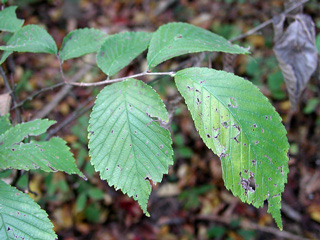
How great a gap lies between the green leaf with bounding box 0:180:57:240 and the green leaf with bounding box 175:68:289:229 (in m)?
0.56

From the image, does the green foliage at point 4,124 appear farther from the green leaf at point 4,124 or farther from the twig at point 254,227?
the twig at point 254,227

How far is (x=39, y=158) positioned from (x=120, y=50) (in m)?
0.54

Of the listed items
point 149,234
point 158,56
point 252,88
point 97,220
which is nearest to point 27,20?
point 97,220

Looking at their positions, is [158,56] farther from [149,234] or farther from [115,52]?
[149,234]

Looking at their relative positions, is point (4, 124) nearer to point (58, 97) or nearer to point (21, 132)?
point (21, 132)

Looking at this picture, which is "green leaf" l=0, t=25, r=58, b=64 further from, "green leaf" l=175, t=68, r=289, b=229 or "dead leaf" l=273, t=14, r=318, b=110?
"dead leaf" l=273, t=14, r=318, b=110

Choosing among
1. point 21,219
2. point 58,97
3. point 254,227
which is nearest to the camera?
point 21,219

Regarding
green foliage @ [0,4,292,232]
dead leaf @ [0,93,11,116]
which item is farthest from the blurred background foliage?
green foliage @ [0,4,292,232]

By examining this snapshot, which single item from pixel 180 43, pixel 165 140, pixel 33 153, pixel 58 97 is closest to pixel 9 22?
pixel 33 153

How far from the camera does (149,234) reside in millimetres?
2719

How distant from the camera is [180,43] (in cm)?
105

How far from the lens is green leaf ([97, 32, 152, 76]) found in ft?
3.68

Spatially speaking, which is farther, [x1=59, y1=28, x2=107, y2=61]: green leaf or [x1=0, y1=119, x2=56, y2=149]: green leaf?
[x1=59, y1=28, x2=107, y2=61]: green leaf

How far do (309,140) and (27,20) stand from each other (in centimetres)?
440
